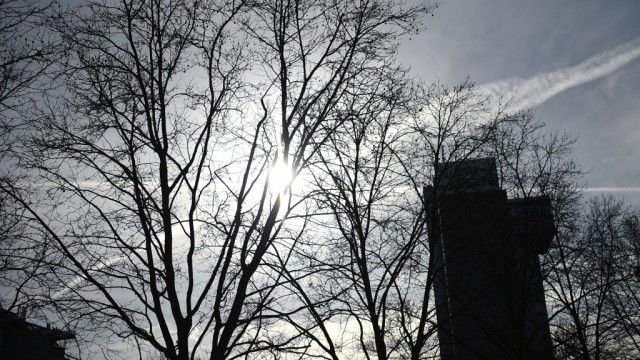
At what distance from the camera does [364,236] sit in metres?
12.3

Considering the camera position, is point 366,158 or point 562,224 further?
point 562,224

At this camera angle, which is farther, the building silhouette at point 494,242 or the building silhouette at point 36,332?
the building silhouette at point 494,242

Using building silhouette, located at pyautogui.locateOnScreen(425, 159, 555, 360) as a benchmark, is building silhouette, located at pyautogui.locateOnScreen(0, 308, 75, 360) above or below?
below

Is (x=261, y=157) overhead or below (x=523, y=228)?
below

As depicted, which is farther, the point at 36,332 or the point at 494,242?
the point at 494,242

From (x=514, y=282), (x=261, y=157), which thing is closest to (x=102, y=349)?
(x=261, y=157)

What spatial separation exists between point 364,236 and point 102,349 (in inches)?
259

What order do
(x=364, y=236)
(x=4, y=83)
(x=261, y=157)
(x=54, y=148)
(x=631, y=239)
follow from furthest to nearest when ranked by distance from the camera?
(x=631, y=239), (x=364, y=236), (x=261, y=157), (x=54, y=148), (x=4, y=83)

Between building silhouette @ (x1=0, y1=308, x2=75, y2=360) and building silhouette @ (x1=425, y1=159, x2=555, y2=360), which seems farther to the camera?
building silhouette @ (x1=425, y1=159, x2=555, y2=360)

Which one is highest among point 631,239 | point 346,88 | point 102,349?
point 631,239

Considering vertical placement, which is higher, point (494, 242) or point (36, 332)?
point (494, 242)

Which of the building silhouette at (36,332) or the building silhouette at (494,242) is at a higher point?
the building silhouette at (494,242)

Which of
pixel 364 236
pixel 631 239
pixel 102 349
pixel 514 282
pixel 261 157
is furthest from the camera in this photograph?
pixel 631 239

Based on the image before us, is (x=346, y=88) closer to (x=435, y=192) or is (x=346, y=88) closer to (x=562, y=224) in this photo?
(x=435, y=192)
